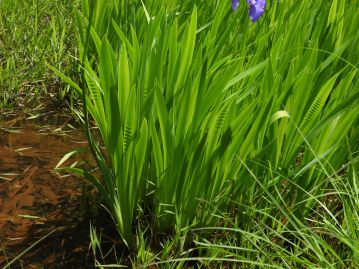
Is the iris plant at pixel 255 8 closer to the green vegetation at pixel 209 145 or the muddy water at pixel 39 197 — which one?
the green vegetation at pixel 209 145

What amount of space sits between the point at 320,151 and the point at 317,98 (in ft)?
0.52

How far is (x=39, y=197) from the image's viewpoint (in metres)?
1.77

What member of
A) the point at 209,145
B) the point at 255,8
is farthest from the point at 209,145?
the point at 255,8

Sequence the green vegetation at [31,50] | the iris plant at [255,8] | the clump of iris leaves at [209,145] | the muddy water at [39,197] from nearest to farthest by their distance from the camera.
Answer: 1. the clump of iris leaves at [209,145]
2. the muddy water at [39,197]
3. the iris plant at [255,8]
4. the green vegetation at [31,50]

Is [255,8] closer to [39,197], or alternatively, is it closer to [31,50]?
[39,197]

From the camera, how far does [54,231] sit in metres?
1.61

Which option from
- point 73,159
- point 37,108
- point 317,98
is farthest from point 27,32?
point 317,98

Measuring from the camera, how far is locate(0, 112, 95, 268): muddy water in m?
1.52

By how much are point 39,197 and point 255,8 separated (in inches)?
36.0

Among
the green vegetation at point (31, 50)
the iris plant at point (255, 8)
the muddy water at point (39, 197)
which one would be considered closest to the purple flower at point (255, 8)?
the iris plant at point (255, 8)

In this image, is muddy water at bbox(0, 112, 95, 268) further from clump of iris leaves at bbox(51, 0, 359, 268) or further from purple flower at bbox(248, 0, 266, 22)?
purple flower at bbox(248, 0, 266, 22)

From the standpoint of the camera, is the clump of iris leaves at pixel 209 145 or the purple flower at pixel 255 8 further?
the purple flower at pixel 255 8

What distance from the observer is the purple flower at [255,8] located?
5.45ft

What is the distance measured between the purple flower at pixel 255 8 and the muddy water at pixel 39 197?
0.79 meters
